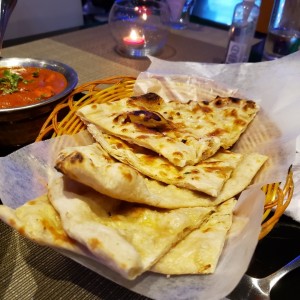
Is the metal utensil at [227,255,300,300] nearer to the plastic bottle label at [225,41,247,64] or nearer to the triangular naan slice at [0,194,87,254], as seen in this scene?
the triangular naan slice at [0,194,87,254]

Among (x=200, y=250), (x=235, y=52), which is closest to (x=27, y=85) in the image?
(x=200, y=250)

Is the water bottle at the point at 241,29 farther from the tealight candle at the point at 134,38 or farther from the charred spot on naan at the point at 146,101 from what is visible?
the charred spot on naan at the point at 146,101

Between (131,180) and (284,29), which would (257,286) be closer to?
(131,180)

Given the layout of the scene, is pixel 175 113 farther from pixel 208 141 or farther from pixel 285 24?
pixel 285 24

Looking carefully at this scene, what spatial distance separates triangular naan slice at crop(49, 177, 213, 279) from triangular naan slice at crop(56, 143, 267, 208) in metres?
0.05

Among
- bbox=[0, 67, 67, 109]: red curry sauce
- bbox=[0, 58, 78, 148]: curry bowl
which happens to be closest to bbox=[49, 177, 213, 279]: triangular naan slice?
bbox=[0, 58, 78, 148]: curry bowl

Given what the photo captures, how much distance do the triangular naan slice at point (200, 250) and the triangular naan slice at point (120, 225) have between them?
0.03 meters

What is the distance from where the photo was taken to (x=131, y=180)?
40.6 inches

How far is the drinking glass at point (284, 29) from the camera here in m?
2.70

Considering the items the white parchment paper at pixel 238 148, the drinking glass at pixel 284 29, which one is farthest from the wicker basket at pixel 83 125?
the drinking glass at pixel 284 29

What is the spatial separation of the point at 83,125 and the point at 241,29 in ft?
5.06

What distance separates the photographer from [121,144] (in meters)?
1.43

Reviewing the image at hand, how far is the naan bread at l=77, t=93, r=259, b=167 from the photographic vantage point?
135 centimetres

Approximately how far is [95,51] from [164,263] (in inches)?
92.0
